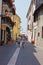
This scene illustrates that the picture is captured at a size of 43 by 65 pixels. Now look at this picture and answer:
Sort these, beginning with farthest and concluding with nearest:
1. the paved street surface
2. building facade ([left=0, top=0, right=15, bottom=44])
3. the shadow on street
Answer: building facade ([left=0, top=0, right=15, bottom=44])
the shadow on street
the paved street surface

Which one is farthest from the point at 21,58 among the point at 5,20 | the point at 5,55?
the point at 5,20

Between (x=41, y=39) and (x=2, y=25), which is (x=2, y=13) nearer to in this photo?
(x=2, y=25)

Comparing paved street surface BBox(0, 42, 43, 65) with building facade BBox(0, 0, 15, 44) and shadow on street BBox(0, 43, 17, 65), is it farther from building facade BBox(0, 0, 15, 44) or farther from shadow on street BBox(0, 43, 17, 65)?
building facade BBox(0, 0, 15, 44)

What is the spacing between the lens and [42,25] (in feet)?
143

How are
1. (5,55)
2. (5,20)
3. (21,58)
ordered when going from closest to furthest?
(21,58) < (5,55) < (5,20)

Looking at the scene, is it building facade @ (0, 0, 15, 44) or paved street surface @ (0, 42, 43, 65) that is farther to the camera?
building facade @ (0, 0, 15, 44)

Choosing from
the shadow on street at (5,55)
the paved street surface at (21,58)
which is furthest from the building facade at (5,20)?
the paved street surface at (21,58)

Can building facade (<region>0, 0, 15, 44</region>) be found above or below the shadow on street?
above

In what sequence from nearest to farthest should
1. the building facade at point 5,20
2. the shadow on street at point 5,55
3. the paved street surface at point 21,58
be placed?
the paved street surface at point 21,58, the shadow on street at point 5,55, the building facade at point 5,20

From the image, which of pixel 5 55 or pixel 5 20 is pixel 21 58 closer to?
pixel 5 55

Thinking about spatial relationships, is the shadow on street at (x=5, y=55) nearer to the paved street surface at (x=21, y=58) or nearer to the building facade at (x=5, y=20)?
the paved street surface at (x=21, y=58)

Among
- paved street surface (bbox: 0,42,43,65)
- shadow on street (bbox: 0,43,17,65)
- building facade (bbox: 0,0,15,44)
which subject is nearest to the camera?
paved street surface (bbox: 0,42,43,65)

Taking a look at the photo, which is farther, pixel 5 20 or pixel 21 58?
pixel 5 20

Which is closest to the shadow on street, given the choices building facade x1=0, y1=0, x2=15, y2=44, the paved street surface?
the paved street surface
